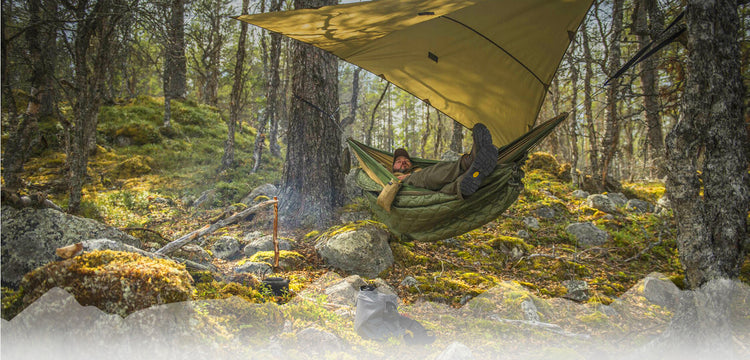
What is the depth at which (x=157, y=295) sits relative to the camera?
1.59 m

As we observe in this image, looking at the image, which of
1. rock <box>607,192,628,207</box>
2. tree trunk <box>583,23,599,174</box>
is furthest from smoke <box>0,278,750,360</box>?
tree trunk <box>583,23,599,174</box>

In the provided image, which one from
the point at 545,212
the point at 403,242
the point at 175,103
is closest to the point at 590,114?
the point at 545,212

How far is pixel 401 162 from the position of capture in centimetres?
346

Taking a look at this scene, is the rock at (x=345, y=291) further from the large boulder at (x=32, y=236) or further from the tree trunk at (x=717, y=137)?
the tree trunk at (x=717, y=137)

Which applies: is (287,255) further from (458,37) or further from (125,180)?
(125,180)

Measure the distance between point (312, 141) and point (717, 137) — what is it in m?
3.43

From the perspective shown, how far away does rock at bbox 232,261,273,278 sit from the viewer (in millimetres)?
2848

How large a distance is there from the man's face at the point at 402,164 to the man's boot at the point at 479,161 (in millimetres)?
1086

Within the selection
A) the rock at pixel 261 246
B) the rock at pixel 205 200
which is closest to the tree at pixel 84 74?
the rock at pixel 205 200

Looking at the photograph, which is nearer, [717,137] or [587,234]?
[717,137]

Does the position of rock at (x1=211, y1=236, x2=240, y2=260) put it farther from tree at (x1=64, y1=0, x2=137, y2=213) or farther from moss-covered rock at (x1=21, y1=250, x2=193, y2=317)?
tree at (x1=64, y1=0, x2=137, y2=213)

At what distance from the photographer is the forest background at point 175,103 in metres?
3.68

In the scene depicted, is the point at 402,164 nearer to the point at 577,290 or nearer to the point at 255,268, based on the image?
the point at 255,268

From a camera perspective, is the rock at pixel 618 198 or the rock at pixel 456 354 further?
the rock at pixel 618 198
